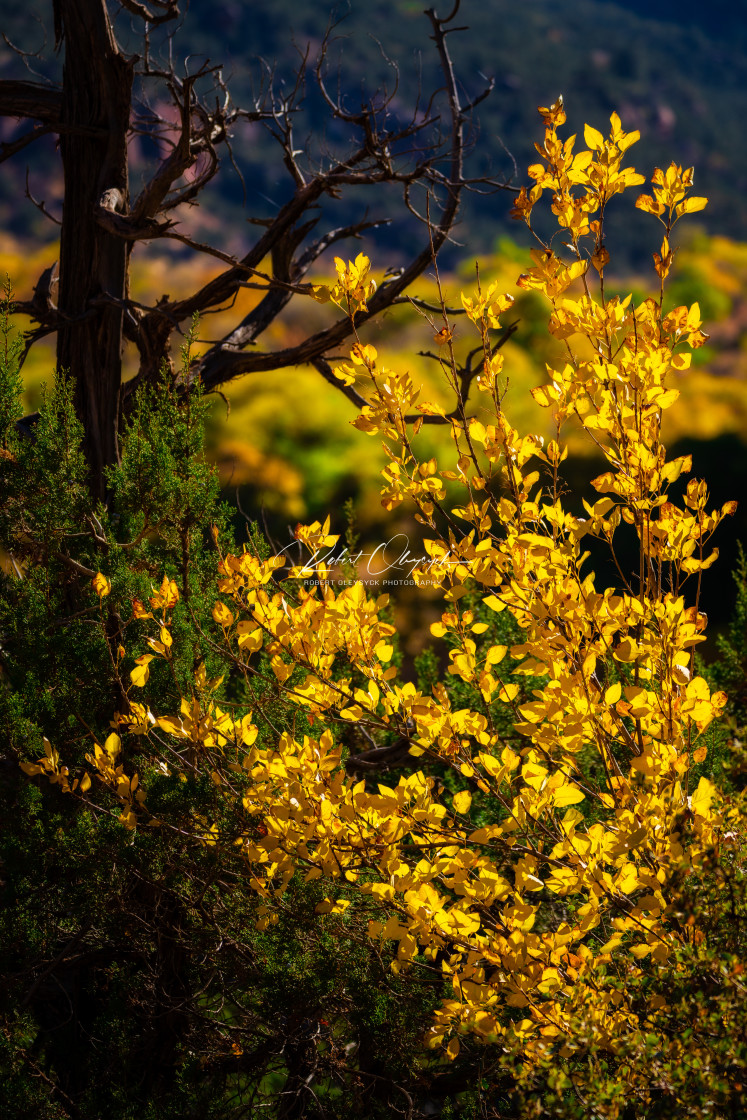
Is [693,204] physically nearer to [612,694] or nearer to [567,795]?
[612,694]

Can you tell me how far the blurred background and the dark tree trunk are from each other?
0.27 metres

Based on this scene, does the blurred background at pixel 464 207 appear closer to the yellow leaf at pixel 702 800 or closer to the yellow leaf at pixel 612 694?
the yellow leaf at pixel 612 694

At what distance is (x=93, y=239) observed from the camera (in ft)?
9.89

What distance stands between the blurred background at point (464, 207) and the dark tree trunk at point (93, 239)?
0.27m

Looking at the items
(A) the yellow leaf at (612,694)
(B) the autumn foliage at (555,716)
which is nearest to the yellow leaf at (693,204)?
(B) the autumn foliage at (555,716)

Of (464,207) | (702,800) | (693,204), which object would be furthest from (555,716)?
(464,207)

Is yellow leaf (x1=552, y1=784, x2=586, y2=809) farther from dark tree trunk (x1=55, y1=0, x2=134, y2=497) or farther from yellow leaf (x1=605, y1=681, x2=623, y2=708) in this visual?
dark tree trunk (x1=55, y1=0, x2=134, y2=497)

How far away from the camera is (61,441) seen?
2268mm

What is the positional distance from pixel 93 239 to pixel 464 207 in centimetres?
139

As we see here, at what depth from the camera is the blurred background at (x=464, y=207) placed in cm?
602

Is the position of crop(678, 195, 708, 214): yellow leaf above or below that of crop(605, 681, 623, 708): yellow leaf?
above

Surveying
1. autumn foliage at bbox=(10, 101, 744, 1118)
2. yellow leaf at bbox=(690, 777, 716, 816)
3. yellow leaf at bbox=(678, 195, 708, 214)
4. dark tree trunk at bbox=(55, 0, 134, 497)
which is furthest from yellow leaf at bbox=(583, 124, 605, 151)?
dark tree trunk at bbox=(55, 0, 134, 497)

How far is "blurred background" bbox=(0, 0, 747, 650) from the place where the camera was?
19.8 feet

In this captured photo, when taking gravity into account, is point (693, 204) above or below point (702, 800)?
above
